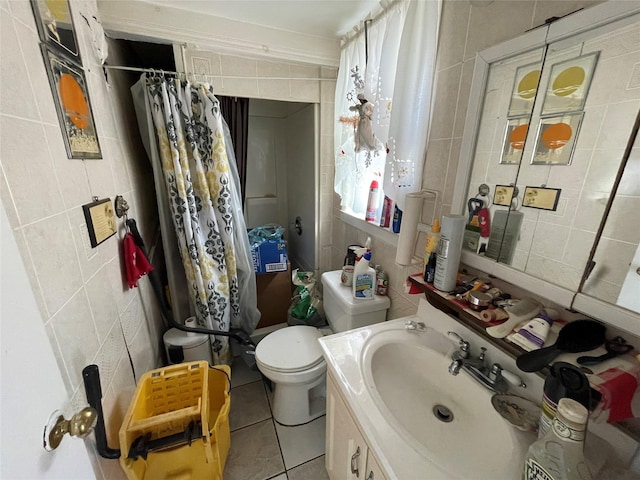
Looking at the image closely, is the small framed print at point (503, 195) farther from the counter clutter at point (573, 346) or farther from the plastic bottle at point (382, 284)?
the plastic bottle at point (382, 284)

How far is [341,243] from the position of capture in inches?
70.9

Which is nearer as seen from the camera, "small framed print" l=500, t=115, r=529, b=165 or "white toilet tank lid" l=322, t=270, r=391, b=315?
"small framed print" l=500, t=115, r=529, b=165

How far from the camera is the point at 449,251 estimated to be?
2.69 ft

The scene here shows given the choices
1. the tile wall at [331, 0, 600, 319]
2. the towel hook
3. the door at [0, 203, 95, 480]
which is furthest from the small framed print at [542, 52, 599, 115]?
the towel hook

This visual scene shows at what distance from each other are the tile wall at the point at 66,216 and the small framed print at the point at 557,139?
4.01 ft

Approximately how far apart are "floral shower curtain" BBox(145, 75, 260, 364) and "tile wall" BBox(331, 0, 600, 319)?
1.03 m

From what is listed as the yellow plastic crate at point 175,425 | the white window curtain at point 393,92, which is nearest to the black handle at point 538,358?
the white window curtain at point 393,92

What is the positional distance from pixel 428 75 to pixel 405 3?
334 millimetres

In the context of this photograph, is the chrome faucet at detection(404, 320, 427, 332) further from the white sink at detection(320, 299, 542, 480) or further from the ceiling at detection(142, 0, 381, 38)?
the ceiling at detection(142, 0, 381, 38)

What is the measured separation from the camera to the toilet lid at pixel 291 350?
4.18ft

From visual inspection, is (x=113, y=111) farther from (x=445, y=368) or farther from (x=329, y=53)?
(x=445, y=368)

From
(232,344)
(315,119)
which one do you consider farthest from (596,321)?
(232,344)

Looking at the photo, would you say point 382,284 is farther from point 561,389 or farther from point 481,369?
point 561,389

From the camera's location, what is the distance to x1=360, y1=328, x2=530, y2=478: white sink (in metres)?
0.58
